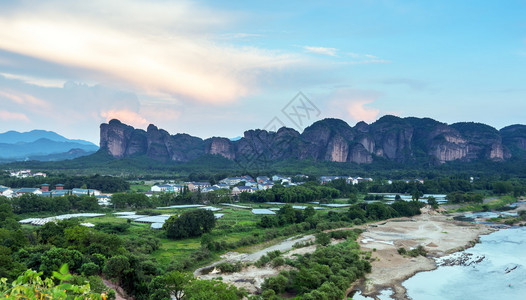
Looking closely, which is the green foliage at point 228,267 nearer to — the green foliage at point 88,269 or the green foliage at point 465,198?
the green foliage at point 88,269

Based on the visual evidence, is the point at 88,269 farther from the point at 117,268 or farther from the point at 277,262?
the point at 277,262

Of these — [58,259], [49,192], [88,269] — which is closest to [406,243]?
[88,269]

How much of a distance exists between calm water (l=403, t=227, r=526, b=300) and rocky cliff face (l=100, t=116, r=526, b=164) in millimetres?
110833

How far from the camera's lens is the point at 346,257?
29594 mm

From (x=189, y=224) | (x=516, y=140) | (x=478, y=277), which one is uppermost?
(x=516, y=140)

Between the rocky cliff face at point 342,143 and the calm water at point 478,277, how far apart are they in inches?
4363

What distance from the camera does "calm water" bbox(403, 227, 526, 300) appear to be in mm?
25234

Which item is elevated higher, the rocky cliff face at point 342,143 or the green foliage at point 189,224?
the rocky cliff face at point 342,143

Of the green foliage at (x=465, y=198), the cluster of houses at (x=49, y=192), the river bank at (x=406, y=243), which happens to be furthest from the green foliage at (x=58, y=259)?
the green foliage at (x=465, y=198)

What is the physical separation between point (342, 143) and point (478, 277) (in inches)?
4799

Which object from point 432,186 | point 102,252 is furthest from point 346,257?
point 432,186

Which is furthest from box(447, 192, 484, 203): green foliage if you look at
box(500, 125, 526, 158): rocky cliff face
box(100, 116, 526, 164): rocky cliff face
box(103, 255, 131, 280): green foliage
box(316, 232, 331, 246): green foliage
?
box(500, 125, 526, 158): rocky cliff face

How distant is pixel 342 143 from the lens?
14875 centimetres

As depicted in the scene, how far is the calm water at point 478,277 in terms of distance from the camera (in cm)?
2523
